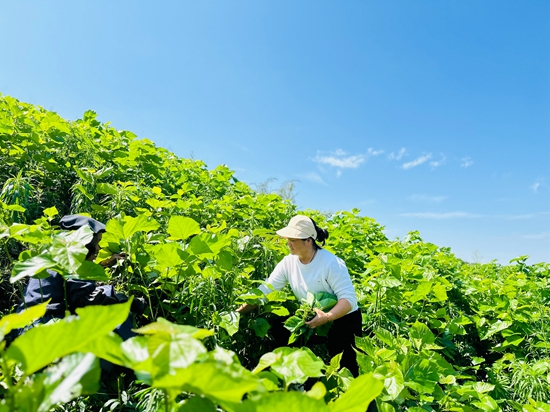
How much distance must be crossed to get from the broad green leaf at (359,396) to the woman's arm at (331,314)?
185 cm

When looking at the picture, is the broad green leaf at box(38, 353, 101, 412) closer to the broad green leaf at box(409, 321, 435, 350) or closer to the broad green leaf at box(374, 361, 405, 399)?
the broad green leaf at box(374, 361, 405, 399)

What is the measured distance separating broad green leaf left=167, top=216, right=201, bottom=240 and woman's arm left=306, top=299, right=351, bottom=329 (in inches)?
44.0

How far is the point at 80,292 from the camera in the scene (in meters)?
2.03

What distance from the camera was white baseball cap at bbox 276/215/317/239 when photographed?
2.73 m

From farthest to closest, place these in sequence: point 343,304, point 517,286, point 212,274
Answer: point 517,286
point 343,304
point 212,274

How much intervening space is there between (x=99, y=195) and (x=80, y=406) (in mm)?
Answer: 2527

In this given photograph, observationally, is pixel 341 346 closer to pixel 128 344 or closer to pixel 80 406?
pixel 80 406

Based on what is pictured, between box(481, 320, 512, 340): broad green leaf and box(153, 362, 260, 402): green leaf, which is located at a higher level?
box(481, 320, 512, 340): broad green leaf

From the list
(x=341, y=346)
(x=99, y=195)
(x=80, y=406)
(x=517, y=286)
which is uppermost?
(x=99, y=195)

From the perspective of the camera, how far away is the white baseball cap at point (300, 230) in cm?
273

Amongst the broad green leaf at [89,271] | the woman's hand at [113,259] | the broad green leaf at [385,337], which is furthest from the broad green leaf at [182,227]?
the broad green leaf at [385,337]

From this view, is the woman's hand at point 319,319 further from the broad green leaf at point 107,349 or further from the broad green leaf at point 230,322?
the broad green leaf at point 107,349

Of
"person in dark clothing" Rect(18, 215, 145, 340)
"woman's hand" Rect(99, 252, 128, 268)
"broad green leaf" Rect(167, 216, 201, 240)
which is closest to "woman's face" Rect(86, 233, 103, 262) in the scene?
"person in dark clothing" Rect(18, 215, 145, 340)

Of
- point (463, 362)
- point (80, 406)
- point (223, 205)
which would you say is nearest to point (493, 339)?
point (463, 362)
